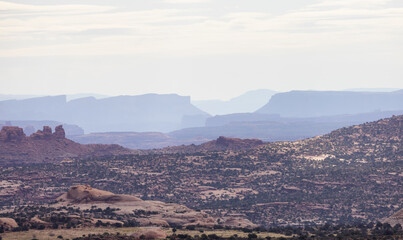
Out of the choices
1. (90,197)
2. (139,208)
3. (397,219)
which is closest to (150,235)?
(397,219)

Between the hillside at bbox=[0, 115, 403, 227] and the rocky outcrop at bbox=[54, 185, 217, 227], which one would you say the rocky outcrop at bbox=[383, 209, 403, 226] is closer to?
the hillside at bbox=[0, 115, 403, 227]

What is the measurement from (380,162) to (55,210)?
73.0m

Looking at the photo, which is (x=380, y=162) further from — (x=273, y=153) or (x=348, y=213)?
(x=348, y=213)

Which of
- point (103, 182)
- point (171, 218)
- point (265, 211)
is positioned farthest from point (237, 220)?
point (103, 182)

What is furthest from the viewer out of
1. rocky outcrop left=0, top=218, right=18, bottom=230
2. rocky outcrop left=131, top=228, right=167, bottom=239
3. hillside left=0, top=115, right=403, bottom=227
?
hillside left=0, top=115, right=403, bottom=227

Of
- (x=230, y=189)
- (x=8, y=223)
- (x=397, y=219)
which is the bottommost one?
(x=230, y=189)

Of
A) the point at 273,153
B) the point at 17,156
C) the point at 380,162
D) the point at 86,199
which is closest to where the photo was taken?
the point at 86,199

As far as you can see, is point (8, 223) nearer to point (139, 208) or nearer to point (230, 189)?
point (139, 208)

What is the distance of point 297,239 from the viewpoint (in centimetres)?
7800

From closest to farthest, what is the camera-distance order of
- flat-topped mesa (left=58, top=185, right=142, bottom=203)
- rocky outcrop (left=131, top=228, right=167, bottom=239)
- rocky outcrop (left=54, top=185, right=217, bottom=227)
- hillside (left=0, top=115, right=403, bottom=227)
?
rocky outcrop (left=131, top=228, right=167, bottom=239)
rocky outcrop (left=54, top=185, right=217, bottom=227)
flat-topped mesa (left=58, top=185, right=142, bottom=203)
hillside (left=0, top=115, right=403, bottom=227)

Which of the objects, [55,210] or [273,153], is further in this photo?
[273,153]

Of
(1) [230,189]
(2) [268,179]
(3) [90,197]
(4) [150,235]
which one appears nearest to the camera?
(4) [150,235]

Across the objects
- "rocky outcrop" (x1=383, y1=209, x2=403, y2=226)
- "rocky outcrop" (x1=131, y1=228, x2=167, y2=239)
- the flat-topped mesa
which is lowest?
"rocky outcrop" (x1=383, y1=209, x2=403, y2=226)

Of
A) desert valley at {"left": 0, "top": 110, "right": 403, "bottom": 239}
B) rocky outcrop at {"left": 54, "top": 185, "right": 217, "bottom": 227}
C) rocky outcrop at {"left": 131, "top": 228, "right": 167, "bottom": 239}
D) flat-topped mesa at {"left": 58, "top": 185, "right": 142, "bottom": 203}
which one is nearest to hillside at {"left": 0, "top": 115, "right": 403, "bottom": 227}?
desert valley at {"left": 0, "top": 110, "right": 403, "bottom": 239}
